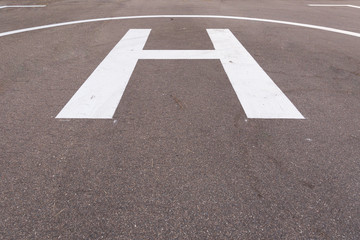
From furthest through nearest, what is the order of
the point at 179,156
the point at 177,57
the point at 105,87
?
the point at 177,57 → the point at 105,87 → the point at 179,156

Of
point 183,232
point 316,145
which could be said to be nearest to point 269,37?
point 316,145

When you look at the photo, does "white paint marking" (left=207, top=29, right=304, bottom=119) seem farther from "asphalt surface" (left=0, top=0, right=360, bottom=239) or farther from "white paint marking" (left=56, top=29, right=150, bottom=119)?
"white paint marking" (left=56, top=29, right=150, bottom=119)

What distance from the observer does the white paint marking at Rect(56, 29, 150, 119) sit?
2924 millimetres

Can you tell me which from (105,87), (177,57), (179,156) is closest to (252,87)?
(177,57)

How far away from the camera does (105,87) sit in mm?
3482

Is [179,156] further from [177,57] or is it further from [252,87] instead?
[177,57]

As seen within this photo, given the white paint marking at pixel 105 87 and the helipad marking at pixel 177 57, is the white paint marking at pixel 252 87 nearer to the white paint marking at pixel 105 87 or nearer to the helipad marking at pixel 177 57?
Answer: the helipad marking at pixel 177 57

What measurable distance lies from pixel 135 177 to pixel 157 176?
178 mm

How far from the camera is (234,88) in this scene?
3.48m

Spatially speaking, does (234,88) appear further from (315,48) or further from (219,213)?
(315,48)

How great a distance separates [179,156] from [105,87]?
68.8 inches

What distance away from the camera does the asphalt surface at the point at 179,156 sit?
172cm

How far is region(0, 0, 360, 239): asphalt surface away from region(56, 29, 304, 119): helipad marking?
126 millimetres

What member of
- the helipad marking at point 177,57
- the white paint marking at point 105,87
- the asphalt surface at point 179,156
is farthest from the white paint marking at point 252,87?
the white paint marking at point 105,87
